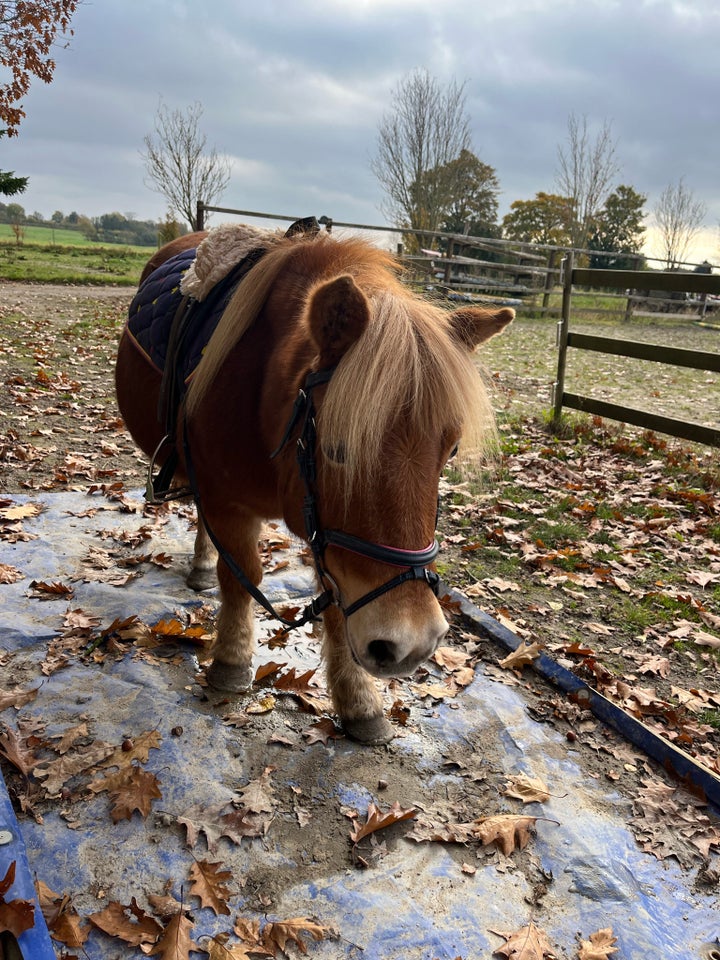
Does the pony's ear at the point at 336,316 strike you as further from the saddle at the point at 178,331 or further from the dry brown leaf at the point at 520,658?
the dry brown leaf at the point at 520,658

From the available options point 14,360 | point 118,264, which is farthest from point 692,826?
point 118,264

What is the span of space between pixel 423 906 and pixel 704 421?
815cm

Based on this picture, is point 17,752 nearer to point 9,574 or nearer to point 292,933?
point 292,933

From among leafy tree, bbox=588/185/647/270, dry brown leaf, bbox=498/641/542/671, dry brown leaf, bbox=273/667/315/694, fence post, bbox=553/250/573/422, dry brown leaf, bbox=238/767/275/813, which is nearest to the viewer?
dry brown leaf, bbox=238/767/275/813

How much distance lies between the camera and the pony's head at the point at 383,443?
1770mm

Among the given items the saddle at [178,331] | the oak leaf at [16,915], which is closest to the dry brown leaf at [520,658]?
the saddle at [178,331]

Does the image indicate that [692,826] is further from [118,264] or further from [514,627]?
[118,264]

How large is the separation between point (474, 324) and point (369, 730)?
1.82 metres

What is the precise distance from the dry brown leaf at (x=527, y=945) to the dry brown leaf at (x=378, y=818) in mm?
485

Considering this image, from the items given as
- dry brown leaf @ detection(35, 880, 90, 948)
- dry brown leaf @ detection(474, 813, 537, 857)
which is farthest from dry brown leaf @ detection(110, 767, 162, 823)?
dry brown leaf @ detection(474, 813, 537, 857)

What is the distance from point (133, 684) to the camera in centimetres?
297

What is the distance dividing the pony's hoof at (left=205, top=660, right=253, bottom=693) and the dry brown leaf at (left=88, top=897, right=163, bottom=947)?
1.09 m

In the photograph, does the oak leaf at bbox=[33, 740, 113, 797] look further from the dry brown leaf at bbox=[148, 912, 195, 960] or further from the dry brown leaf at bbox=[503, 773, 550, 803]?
the dry brown leaf at bbox=[503, 773, 550, 803]

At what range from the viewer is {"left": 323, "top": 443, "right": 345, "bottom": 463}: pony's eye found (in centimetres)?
184
